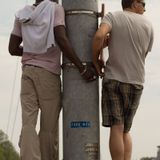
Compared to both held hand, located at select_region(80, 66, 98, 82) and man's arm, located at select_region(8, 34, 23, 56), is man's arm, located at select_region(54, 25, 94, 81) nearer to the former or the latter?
held hand, located at select_region(80, 66, 98, 82)

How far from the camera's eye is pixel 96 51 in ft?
20.9

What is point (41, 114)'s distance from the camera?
21.4 ft

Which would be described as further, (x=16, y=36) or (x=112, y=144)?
(x=16, y=36)

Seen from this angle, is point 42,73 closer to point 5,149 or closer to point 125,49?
point 125,49

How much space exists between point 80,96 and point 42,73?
57 centimetres

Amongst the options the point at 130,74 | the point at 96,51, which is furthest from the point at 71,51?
the point at 130,74

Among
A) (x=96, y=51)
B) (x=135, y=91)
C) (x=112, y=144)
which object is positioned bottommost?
(x=112, y=144)

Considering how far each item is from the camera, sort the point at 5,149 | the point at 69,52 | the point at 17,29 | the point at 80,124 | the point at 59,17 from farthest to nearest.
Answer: the point at 5,149 < the point at 17,29 < the point at 59,17 < the point at 69,52 < the point at 80,124

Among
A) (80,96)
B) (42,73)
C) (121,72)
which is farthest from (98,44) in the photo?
(42,73)

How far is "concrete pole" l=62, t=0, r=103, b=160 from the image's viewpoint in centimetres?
620

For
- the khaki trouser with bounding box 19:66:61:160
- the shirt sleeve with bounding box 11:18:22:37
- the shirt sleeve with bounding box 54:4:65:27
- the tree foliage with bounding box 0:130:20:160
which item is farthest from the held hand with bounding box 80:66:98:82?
the tree foliage with bounding box 0:130:20:160

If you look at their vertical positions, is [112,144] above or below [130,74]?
below

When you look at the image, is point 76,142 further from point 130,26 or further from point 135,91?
point 130,26

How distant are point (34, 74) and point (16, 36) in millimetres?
567
